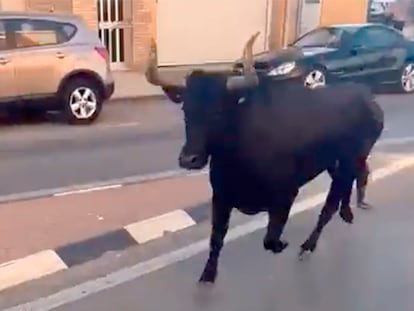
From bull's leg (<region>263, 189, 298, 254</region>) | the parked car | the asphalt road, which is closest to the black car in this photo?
the asphalt road

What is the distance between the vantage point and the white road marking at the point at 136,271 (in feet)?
17.8

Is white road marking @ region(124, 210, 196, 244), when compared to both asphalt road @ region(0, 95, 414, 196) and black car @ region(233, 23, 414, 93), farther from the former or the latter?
black car @ region(233, 23, 414, 93)

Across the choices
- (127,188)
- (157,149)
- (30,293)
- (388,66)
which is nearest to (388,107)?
(388,66)

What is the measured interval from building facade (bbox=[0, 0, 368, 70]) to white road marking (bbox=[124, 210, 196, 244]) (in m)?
9.99

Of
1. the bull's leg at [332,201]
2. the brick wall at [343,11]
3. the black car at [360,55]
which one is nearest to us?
the bull's leg at [332,201]

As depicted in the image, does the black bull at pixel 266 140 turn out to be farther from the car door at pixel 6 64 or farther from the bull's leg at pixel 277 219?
the car door at pixel 6 64

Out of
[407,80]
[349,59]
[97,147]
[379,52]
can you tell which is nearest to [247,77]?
[97,147]

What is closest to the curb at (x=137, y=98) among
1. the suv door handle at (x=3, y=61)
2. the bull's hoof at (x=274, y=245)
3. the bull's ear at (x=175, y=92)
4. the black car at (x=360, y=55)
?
the black car at (x=360, y=55)

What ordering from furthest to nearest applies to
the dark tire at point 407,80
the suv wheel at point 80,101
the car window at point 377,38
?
A: the dark tire at point 407,80 < the car window at point 377,38 < the suv wheel at point 80,101

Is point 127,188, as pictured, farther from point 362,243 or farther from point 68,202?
point 362,243

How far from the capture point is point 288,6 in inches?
800

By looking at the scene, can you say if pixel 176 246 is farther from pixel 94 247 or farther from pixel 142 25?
pixel 142 25

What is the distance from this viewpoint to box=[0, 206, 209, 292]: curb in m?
5.95

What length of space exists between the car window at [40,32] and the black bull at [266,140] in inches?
266
